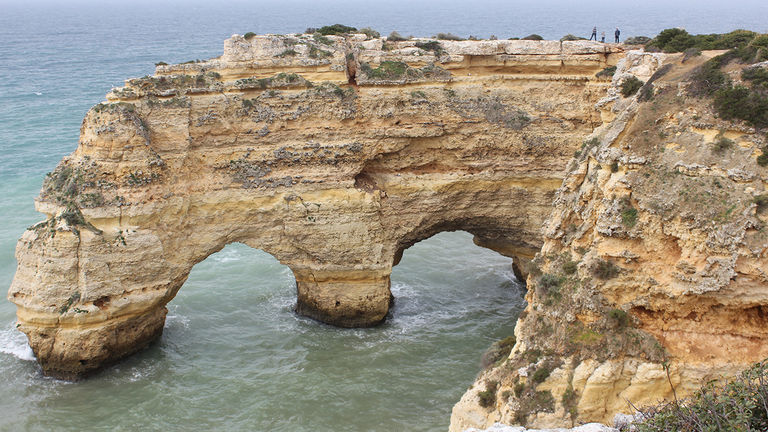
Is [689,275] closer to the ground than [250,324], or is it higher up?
higher up

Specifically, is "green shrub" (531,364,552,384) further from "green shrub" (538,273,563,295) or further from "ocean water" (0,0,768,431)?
"ocean water" (0,0,768,431)

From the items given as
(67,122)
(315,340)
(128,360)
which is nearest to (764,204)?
(315,340)

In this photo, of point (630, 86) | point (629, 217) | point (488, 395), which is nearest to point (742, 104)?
point (629, 217)

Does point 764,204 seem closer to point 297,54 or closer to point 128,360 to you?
point 297,54

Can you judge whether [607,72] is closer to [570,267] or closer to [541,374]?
[570,267]

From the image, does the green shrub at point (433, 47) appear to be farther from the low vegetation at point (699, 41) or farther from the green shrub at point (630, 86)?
the green shrub at point (630, 86)

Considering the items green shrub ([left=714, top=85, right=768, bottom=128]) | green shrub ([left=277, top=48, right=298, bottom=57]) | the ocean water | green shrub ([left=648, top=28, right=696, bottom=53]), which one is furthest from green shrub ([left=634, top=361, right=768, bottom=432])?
green shrub ([left=277, top=48, right=298, bottom=57])
